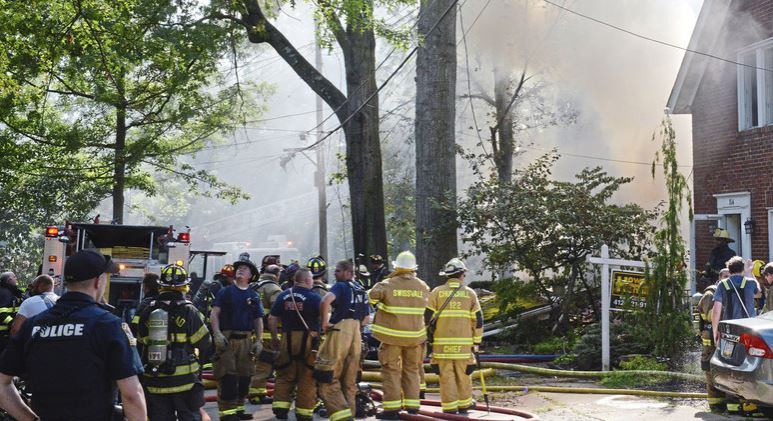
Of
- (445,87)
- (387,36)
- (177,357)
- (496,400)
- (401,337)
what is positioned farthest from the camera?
(445,87)

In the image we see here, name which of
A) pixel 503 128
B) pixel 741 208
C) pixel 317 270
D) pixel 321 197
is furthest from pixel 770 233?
pixel 321 197

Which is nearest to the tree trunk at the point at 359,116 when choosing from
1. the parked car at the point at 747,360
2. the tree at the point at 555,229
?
the tree at the point at 555,229

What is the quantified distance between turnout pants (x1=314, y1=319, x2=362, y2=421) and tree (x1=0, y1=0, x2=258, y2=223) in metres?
5.13

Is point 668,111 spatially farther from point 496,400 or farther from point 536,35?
point 536,35

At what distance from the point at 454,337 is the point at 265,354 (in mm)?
1953

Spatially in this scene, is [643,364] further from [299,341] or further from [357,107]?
[357,107]

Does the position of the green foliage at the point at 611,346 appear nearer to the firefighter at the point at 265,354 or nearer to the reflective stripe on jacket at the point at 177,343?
the firefighter at the point at 265,354

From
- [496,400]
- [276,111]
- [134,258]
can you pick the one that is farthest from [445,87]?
[276,111]

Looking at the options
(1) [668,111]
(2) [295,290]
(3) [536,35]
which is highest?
(3) [536,35]

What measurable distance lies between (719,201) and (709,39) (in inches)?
115

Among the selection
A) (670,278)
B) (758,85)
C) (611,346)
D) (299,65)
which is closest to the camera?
(670,278)

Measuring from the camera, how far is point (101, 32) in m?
12.5

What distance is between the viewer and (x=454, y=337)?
9.09 meters

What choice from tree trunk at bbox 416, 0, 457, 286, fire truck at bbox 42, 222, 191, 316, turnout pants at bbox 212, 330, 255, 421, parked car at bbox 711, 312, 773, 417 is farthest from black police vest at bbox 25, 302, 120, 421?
tree trunk at bbox 416, 0, 457, 286
